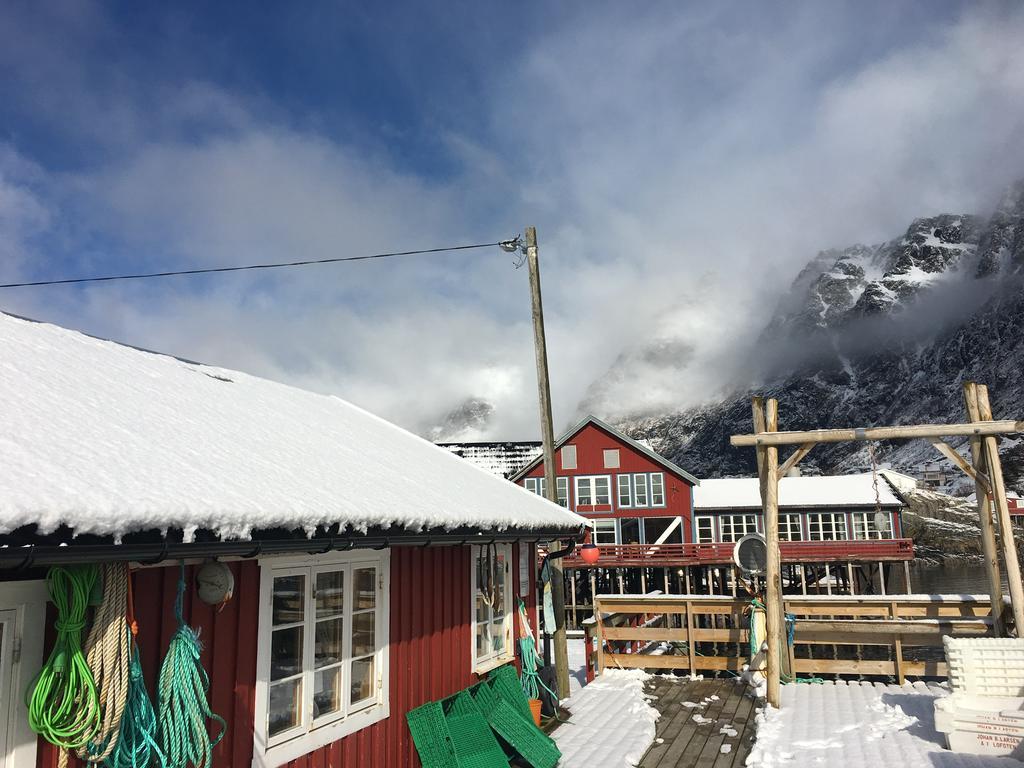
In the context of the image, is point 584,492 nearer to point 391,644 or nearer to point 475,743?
point 475,743

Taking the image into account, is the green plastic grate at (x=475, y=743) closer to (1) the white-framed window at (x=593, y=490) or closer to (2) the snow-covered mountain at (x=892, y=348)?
(1) the white-framed window at (x=593, y=490)

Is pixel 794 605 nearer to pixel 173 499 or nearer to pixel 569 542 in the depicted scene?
pixel 569 542

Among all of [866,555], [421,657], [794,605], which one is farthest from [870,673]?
[866,555]

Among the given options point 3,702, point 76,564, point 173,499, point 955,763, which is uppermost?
point 173,499

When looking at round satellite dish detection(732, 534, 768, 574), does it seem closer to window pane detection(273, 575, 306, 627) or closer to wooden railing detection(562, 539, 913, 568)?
window pane detection(273, 575, 306, 627)

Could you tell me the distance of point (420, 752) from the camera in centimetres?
630

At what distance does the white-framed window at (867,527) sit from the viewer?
35.1 m

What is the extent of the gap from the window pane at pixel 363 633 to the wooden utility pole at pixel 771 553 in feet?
18.5

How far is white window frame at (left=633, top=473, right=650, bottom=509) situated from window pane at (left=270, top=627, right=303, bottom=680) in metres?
30.4

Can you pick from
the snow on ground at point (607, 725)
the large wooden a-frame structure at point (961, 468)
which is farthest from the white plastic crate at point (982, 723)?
the snow on ground at point (607, 725)

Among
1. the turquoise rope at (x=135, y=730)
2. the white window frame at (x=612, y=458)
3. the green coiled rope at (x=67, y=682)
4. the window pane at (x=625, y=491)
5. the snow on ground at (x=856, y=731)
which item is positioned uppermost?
the white window frame at (x=612, y=458)

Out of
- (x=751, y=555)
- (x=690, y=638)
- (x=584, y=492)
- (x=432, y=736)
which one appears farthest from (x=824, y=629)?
(x=584, y=492)

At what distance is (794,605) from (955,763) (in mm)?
4955

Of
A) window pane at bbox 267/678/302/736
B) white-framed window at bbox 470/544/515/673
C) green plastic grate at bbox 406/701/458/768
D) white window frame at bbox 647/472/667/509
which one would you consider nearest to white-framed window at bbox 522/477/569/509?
white window frame at bbox 647/472/667/509
